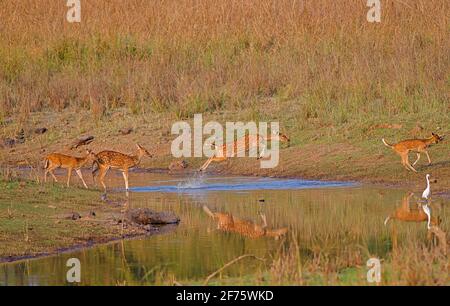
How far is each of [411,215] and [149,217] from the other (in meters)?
3.10

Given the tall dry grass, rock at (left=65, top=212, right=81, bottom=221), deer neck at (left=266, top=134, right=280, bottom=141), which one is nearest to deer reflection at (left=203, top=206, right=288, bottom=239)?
rock at (left=65, top=212, right=81, bottom=221)

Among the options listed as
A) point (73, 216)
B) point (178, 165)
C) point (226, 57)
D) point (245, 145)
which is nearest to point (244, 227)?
point (73, 216)

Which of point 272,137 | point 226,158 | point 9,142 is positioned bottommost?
point 226,158

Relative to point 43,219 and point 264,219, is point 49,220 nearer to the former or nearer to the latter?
point 43,219

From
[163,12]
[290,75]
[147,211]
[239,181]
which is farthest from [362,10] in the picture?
[147,211]

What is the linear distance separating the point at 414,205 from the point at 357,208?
779 mm

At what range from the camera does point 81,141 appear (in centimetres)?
2000

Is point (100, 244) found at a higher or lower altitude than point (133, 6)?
lower

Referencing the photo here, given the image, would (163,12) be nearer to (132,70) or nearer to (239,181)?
(132,70)

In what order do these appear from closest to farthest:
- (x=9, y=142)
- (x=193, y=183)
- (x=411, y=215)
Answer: (x=411, y=215)
(x=193, y=183)
(x=9, y=142)

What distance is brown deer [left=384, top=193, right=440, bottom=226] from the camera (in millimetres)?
12656

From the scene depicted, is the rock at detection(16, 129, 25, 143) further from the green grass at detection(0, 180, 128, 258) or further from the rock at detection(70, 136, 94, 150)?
the green grass at detection(0, 180, 128, 258)

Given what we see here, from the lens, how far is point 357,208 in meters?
13.7

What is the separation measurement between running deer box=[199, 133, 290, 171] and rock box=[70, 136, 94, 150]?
3025 millimetres
